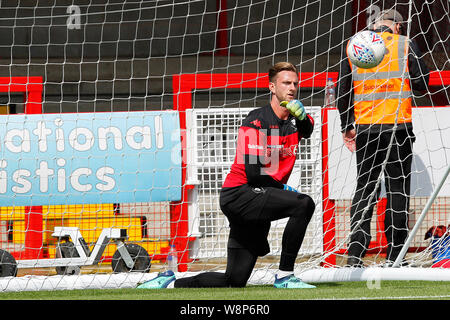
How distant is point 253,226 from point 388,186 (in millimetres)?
1305

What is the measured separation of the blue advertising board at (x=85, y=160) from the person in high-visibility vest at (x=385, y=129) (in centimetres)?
135

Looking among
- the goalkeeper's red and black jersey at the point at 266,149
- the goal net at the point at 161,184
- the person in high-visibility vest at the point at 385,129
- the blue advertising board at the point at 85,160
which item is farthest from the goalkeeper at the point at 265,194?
the blue advertising board at the point at 85,160

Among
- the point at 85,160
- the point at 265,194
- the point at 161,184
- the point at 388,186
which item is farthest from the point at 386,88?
the point at 85,160

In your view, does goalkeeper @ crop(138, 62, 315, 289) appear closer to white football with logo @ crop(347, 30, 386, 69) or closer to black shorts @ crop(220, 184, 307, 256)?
black shorts @ crop(220, 184, 307, 256)

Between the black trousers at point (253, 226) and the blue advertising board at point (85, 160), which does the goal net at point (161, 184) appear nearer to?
the blue advertising board at point (85, 160)

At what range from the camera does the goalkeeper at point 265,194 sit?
5500mm

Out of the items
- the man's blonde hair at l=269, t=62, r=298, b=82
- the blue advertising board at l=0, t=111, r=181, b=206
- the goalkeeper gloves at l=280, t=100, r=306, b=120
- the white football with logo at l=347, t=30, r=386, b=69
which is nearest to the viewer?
the goalkeeper gloves at l=280, t=100, r=306, b=120

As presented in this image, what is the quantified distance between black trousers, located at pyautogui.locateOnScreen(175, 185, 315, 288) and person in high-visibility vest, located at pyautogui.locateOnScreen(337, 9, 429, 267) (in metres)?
0.97

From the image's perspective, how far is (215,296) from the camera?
5211 mm

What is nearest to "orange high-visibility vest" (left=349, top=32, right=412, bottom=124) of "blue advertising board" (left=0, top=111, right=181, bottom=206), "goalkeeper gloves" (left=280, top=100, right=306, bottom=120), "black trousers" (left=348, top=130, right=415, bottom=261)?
"black trousers" (left=348, top=130, right=415, bottom=261)

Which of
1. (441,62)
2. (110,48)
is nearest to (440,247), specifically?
(441,62)

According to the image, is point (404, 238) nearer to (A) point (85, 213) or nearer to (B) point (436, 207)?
(B) point (436, 207)

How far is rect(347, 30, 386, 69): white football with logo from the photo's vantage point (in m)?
6.10

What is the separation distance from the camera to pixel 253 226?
5.71m
